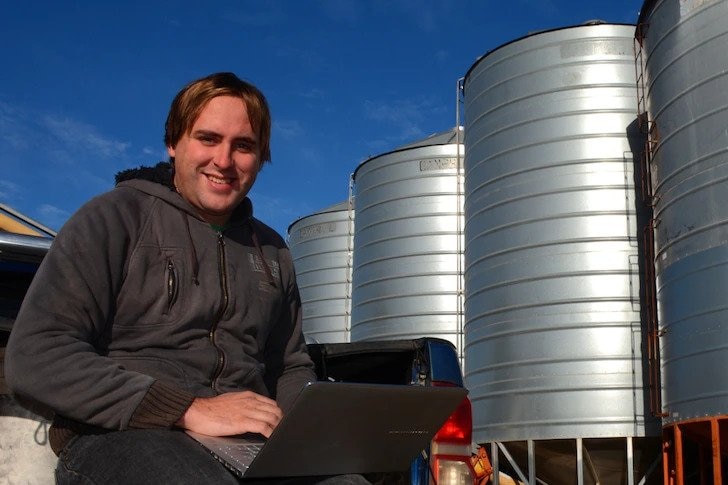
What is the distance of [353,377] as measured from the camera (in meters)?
3.30

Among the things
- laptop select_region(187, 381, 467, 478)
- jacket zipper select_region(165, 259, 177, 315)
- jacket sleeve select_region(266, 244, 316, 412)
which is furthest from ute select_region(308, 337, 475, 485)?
jacket zipper select_region(165, 259, 177, 315)

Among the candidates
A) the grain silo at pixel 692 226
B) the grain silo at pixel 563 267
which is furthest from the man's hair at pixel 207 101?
the grain silo at pixel 563 267

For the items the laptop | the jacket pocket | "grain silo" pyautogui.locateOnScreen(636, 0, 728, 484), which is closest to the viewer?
the laptop

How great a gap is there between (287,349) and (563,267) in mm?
9044

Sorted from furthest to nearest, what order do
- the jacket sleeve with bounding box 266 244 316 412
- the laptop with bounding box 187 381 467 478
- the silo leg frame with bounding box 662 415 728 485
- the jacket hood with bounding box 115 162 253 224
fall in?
the silo leg frame with bounding box 662 415 728 485, the jacket sleeve with bounding box 266 244 316 412, the jacket hood with bounding box 115 162 253 224, the laptop with bounding box 187 381 467 478

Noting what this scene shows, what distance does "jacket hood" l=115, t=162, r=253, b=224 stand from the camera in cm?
206

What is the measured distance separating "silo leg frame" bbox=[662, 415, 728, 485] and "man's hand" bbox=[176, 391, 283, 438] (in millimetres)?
7485

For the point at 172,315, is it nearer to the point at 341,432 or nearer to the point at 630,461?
the point at 341,432

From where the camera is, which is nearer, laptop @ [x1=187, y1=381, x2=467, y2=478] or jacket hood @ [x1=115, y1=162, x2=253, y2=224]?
laptop @ [x1=187, y1=381, x2=467, y2=478]

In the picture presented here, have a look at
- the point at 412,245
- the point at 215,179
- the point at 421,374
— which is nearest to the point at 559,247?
the point at 412,245

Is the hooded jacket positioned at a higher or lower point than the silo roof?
lower

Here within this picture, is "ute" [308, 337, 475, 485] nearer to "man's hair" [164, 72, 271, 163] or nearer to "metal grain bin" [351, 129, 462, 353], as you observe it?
"man's hair" [164, 72, 271, 163]

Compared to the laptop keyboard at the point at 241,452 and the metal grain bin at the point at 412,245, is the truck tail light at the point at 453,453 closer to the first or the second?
the laptop keyboard at the point at 241,452

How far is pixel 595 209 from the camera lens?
1104 centimetres
